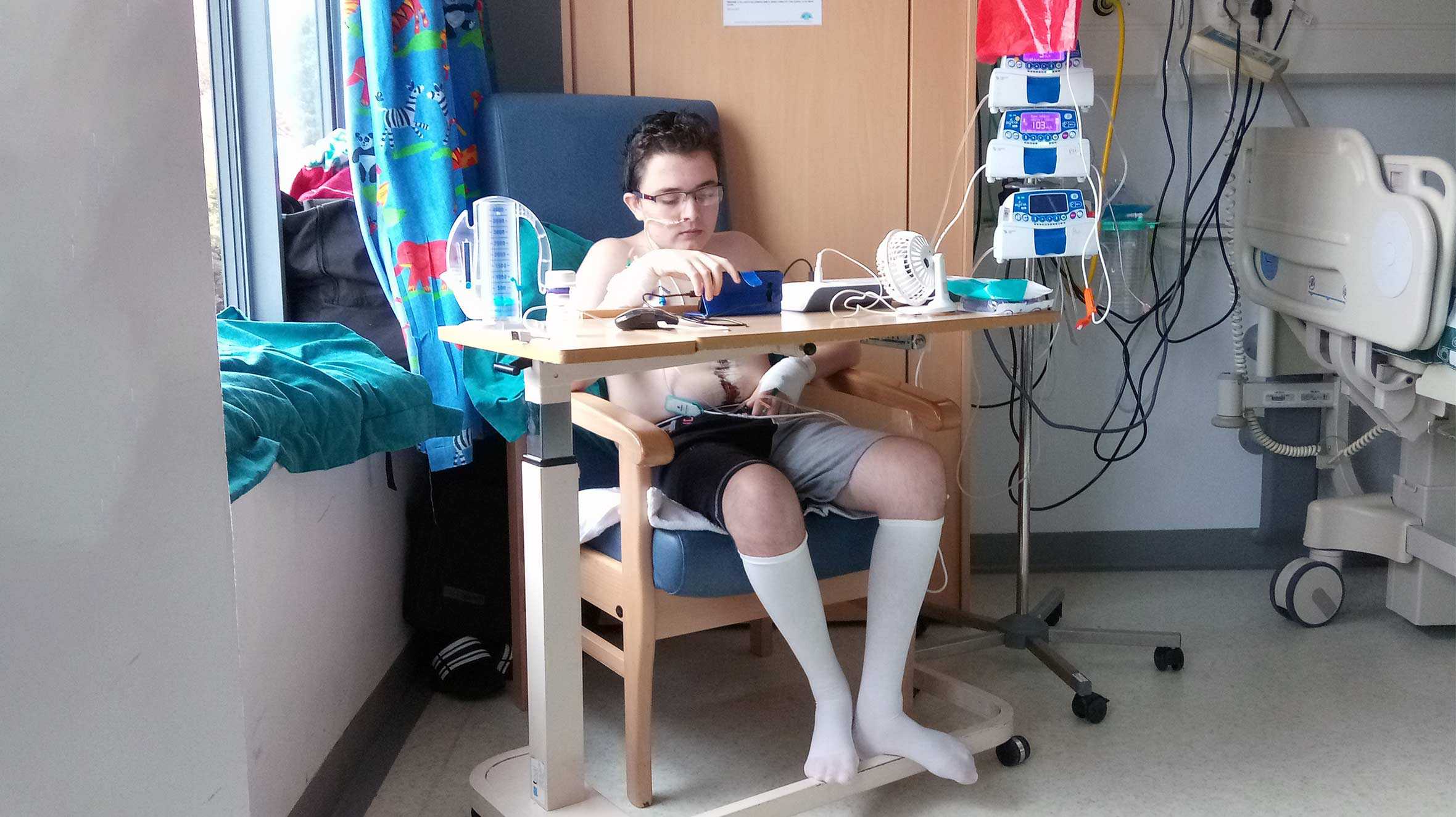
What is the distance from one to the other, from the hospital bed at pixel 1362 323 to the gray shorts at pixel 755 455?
968mm

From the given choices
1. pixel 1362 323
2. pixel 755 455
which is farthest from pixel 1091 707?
pixel 1362 323

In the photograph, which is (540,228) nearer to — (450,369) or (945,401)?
(450,369)

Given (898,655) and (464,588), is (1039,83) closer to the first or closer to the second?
(898,655)

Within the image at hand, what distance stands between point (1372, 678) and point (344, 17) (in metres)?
2.17

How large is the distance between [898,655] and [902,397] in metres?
0.43

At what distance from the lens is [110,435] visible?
695mm

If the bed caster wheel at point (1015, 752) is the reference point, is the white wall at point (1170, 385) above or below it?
above

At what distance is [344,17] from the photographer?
183cm

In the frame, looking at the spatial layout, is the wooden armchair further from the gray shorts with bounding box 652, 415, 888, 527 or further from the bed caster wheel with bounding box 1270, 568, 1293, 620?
the bed caster wheel with bounding box 1270, 568, 1293, 620

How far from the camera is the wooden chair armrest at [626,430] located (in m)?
1.49

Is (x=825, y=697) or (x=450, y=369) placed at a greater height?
(x=450, y=369)

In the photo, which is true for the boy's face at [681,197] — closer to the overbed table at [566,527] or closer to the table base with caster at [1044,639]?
the overbed table at [566,527]

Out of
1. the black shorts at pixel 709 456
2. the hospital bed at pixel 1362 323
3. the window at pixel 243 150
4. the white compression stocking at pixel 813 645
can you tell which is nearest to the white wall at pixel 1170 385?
the hospital bed at pixel 1362 323

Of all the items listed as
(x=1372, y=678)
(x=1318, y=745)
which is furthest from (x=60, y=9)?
(x=1372, y=678)
